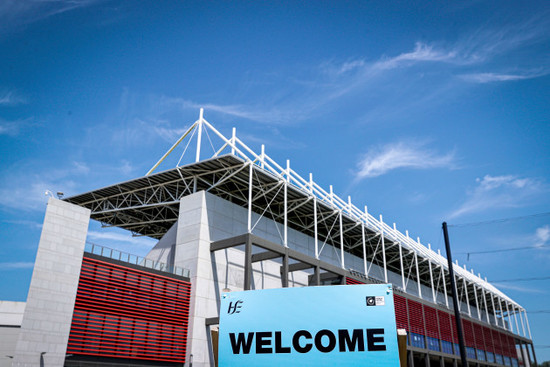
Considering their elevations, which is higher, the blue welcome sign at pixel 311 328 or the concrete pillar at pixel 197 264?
the concrete pillar at pixel 197 264

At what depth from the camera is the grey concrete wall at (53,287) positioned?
25109 mm

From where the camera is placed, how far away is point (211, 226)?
1560 inches

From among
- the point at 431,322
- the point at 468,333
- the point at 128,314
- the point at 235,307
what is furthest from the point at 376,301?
the point at 468,333

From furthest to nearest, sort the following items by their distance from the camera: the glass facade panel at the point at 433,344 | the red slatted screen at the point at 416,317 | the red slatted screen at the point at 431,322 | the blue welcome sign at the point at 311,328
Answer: the red slatted screen at the point at 431,322 < the glass facade panel at the point at 433,344 < the red slatted screen at the point at 416,317 < the blue welcome sign at the point at 311,328

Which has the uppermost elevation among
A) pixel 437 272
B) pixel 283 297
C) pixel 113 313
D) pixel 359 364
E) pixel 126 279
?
pixel 437 272

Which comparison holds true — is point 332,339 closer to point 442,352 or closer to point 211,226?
point 211,226

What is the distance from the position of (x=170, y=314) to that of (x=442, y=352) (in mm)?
41496

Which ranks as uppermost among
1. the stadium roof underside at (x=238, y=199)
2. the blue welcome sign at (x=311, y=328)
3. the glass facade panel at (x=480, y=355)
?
the stadium roof underside at (x=238, y=199)

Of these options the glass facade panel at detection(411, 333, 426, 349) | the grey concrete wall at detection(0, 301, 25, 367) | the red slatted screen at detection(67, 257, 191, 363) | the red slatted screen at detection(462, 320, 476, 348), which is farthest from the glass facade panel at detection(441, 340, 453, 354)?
the grey concrete wall at detection(0, 301, 25, 367)

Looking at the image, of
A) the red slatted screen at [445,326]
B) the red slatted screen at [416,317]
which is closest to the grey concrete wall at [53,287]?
the red slatted screen at [416,317]

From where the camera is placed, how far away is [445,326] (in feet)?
209

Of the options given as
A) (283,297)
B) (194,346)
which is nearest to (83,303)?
(194,346)

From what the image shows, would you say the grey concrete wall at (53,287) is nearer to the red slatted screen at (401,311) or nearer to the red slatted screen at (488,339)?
the red slatted screen at (401,311)

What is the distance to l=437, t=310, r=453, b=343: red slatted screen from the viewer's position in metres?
62.2
